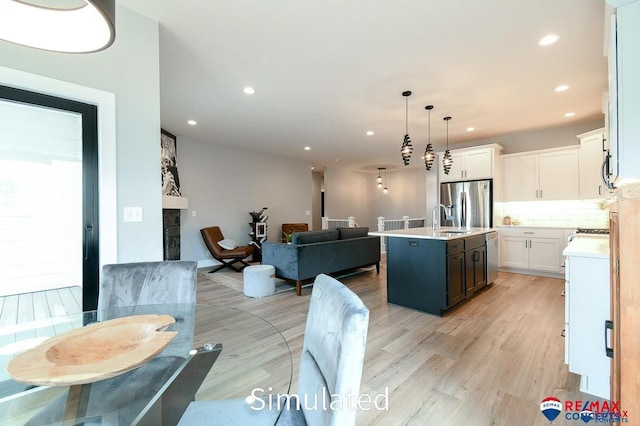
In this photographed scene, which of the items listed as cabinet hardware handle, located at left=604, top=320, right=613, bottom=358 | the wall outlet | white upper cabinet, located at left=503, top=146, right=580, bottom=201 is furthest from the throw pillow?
white upper cabinet, located at left=503, top=146, right=580, bottom=201

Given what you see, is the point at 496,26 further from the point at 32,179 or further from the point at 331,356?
the point at 32,179

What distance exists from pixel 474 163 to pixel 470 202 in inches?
30.7

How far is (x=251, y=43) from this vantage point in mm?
2488

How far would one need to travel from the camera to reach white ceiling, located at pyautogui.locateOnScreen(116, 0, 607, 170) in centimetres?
209

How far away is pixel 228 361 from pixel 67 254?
127 cm

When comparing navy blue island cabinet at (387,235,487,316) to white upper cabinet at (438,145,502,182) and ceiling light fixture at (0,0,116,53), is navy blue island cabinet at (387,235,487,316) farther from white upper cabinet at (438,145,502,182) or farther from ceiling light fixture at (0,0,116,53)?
ceiling light fixture at (0,0,116,53)

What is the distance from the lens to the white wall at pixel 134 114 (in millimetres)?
1888

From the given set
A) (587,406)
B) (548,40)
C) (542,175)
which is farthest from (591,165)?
(587,406)

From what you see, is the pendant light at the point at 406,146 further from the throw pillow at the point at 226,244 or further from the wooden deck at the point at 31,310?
the throw pillow at the point at 226,244

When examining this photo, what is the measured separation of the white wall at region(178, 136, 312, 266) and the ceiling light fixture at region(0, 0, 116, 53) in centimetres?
482

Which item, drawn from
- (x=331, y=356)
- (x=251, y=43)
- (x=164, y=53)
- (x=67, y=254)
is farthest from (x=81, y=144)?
(x=331, y=356)

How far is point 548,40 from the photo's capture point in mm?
2438

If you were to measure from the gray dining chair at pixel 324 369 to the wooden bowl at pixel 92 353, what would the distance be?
295mm

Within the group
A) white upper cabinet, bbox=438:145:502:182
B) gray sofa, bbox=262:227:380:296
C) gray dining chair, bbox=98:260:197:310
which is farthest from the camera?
white upper cabinet, bbox=438:145:502:182
